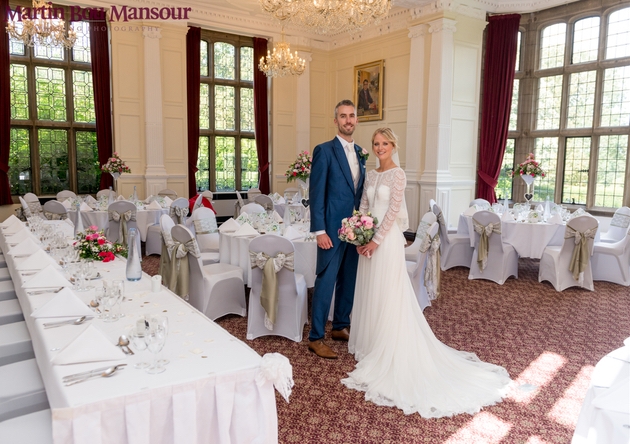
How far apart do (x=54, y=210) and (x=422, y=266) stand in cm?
558

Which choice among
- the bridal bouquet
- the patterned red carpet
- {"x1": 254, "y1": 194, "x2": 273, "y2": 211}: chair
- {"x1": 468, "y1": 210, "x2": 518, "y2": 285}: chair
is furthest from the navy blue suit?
{"x1": 254, "y1": 194, "x2": 273, "y2": 211}: chair

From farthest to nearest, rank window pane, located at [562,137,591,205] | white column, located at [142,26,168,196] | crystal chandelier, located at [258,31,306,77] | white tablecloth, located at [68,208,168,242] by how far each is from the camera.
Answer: white column, located at [142,26,168,196] → window pane, located at [562,137,591,205] → crystal chandelier, located at [258,31,306,77] → white tablecloth, located at [68,208,168,242]

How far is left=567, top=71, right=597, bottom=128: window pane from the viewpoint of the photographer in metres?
9.67

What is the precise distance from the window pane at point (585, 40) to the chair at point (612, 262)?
475 centimetres

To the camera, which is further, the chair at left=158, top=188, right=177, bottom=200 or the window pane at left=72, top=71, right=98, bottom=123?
the window pane at left=72, top=71, right=98, bottom=123

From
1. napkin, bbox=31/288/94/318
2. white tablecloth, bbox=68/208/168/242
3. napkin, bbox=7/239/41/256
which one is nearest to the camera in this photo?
napkin, bbox=31/288/94/318

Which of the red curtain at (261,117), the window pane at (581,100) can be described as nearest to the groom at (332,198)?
the window pane at (581,100)

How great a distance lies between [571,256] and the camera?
629 cm

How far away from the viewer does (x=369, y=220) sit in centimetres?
351

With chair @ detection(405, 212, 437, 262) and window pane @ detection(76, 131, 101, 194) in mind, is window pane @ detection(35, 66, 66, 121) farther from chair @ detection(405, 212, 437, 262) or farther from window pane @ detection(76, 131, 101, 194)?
chair @ detection(405, 212, 437, 262)

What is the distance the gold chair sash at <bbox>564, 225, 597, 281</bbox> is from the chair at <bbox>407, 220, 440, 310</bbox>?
2165 mm

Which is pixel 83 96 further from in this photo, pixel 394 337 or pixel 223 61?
pixel 394 337

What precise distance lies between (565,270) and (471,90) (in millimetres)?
4943

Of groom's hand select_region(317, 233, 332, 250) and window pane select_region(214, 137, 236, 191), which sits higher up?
window pane select_region(214, 137, 236, 191)
